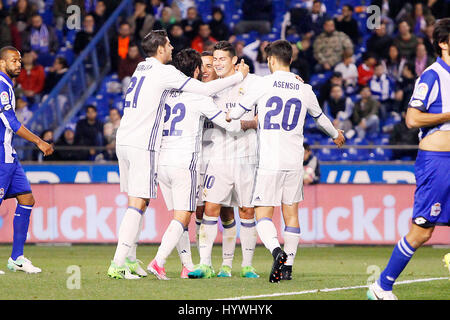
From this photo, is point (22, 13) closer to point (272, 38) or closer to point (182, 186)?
point (272, 38)

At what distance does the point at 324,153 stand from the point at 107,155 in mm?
4116

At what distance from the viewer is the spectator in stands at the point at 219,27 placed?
66.1ft

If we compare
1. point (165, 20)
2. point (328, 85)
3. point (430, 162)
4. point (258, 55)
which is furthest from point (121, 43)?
point (430, 162)

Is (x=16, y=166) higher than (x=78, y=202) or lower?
higher

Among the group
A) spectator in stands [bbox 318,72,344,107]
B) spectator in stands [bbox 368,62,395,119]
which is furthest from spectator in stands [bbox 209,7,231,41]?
spectator in stands [bbox 368,62,395,119]

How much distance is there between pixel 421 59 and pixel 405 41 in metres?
0.85

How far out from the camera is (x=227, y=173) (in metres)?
9.84
